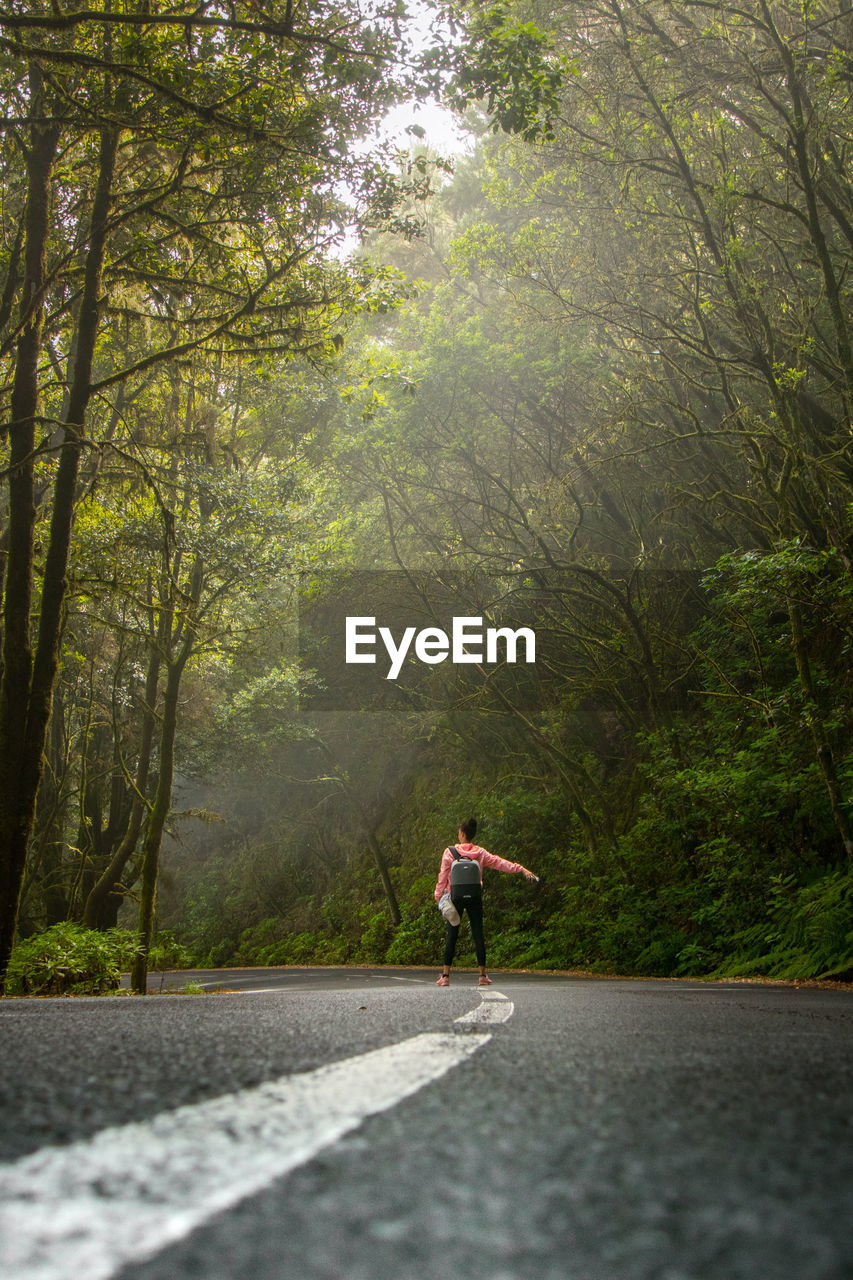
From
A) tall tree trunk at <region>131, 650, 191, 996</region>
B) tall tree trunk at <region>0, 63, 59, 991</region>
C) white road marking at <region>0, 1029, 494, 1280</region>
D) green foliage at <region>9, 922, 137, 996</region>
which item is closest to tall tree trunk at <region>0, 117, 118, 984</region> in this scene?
tall tree trunk at <region>0, 63, 59, 991</region>

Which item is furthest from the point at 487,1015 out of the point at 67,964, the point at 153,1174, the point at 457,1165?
the point at 67,964

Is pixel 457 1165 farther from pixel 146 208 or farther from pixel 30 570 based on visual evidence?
pixel 146 208

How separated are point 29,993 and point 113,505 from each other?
9.27 m

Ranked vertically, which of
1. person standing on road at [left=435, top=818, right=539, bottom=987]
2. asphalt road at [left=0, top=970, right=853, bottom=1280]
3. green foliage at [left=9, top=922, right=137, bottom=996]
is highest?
asphalt road at [left=0, top=970, right=853, bottom=1280]

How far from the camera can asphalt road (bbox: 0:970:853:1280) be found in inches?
26.1

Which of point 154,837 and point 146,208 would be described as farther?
point 154,837

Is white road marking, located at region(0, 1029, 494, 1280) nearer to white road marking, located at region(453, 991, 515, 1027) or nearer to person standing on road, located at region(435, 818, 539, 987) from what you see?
white road marking, located at region(453, 991, 515, 1027)

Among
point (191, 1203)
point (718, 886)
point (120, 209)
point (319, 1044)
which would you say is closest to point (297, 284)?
point (120, 209)

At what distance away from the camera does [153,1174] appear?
83cm

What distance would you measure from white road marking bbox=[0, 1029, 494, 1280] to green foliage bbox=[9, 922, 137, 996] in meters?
9.52

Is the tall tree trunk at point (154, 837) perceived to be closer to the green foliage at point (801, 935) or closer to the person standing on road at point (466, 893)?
the person standing on road at point (466, 893)

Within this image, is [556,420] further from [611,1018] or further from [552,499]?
[611,1018]

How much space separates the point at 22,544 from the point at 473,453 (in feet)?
38.5

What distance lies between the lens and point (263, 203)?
1141 cm
